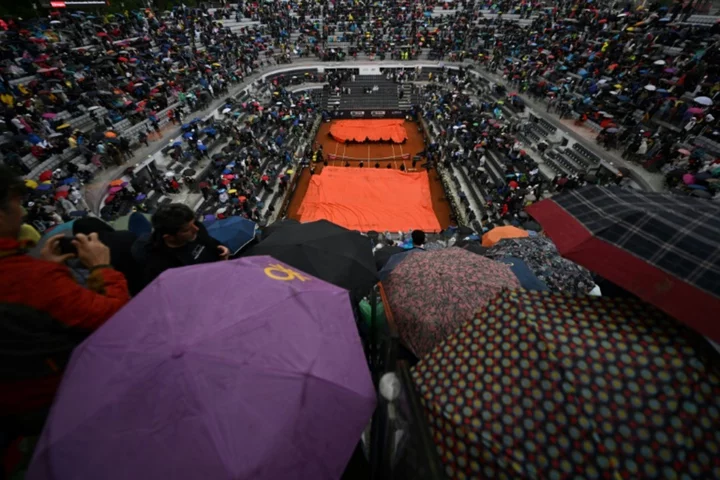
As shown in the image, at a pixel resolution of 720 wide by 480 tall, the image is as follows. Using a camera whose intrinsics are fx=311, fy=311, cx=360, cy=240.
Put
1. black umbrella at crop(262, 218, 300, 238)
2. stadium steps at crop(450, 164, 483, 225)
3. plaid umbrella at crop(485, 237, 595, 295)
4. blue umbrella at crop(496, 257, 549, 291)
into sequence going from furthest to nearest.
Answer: stadium steps at crop(450, 164, 483, 225) → black umbrella at crop(262, 218, 300, 238) → plaid umbrella at crop(485, 237, 595, 295) → blue umbrella at crop(496, 257, 549, 291)

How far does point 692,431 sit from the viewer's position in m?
1.57

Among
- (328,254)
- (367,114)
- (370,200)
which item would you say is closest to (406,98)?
(367,114)

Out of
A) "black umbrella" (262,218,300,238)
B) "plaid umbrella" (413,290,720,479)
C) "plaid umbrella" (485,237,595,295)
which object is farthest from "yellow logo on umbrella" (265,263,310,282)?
"plaid umbrella" (485,237,595,295)

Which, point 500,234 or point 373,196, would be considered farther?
point 373,196

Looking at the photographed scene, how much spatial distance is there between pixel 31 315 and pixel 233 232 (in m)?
5.65

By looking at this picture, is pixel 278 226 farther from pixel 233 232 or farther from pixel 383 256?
pixel 383 256

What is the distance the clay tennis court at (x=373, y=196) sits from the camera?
56.4 ft

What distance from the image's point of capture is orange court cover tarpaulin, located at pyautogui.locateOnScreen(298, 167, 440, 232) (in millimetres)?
17047

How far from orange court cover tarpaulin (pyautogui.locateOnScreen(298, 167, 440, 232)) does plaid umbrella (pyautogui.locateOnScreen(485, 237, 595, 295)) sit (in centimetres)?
966

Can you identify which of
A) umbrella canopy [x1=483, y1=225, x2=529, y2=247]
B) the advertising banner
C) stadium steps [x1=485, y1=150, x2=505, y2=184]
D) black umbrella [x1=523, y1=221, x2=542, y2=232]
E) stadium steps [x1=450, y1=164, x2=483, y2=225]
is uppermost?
umbrella canopy [x1=483, y1=225, x2=529, y2=247]

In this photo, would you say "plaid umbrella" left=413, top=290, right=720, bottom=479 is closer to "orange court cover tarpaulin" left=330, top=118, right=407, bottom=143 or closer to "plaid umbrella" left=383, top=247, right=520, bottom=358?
"plaid umbrella" left=383, top=247, right=520, bottom=358

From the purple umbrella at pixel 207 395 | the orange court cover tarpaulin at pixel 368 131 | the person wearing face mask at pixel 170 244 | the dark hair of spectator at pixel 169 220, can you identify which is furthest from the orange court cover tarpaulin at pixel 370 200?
the purple umbrella at pixel 207 395

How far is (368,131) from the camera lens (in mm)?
26953

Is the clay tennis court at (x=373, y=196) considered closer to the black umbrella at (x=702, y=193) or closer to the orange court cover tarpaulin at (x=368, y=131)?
the orange court cover tarpaulin at (x=368, y=131)
